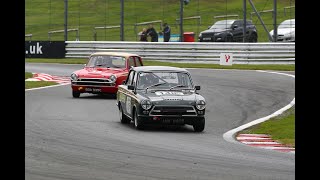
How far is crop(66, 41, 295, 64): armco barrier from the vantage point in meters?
Answer: 38.8

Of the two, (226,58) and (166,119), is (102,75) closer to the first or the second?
(166,119)

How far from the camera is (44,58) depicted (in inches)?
1706

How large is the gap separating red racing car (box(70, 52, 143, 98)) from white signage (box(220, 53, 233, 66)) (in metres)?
13.6

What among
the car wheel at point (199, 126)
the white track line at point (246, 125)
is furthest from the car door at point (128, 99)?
the white track line at point (246, 125)

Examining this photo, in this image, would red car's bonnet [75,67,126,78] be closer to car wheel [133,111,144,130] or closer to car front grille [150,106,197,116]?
car wheel [133,111,144,130]

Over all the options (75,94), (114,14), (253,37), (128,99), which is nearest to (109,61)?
(75,94)

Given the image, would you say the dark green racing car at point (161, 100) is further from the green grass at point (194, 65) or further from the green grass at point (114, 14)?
the green grass at point (114, 14)

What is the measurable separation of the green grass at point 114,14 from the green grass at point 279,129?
92.6 ft

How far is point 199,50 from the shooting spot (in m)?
39.9

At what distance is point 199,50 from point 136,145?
2561 centimetres
